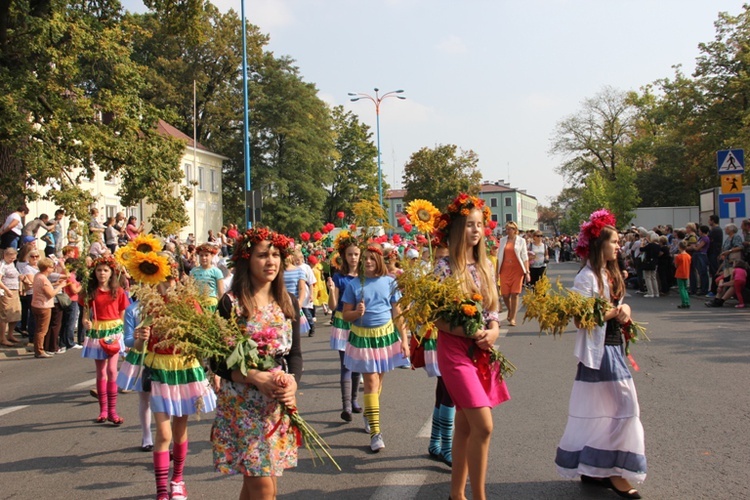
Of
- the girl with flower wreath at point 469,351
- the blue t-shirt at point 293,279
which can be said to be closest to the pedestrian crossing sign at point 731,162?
the blue t-shirt at point 293,279

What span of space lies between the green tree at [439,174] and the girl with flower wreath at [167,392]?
68.4 m

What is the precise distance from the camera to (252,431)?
3732mm

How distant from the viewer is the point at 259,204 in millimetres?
22203

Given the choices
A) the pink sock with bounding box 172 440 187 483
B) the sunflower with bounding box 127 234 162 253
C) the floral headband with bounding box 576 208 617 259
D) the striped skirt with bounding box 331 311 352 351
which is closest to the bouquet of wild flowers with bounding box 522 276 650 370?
the floral headband with bounding box 576 208 617 259

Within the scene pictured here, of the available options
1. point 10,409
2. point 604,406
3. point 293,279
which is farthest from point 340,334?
point 10,409

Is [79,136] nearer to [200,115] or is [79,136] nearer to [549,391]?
[549,391]

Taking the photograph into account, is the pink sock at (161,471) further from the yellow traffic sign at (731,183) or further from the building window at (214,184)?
the building window at (214,184)

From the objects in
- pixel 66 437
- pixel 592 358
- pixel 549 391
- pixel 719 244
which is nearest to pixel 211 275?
pixel 66 437

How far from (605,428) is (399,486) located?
149 cm

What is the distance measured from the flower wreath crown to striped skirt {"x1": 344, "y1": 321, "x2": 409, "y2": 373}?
207 cm

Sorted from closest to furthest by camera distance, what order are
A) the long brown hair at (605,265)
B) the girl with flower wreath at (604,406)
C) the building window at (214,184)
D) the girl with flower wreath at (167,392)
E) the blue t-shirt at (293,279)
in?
1. the girl with flower wreath at (604,406)
2. the girl with flower wreath at (167,392)
3. the long brown hair at (605,265)
4. the blue t-shirt at (293,279)
5. the building window at (214,184)

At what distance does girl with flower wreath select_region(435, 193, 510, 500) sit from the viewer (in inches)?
169

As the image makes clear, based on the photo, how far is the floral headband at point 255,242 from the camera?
160 inches

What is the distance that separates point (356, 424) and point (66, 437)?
2.87m
